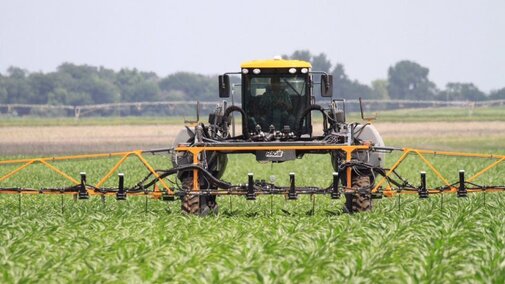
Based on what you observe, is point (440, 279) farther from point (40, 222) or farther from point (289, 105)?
point (289, 105)

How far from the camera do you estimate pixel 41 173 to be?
40.4 meters

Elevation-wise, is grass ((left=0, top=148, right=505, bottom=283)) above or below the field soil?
above

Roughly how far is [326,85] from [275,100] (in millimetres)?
1721

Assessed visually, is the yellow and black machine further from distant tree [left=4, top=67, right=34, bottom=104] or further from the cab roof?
distant tree [left=4, top=67, right=34, bottom=104]

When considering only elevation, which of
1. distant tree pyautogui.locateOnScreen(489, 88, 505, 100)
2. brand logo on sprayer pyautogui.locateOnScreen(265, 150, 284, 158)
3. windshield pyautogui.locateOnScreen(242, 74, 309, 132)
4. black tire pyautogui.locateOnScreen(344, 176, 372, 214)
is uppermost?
windshield pyautogui.locateOnScreen(242, 74, 309, 132)

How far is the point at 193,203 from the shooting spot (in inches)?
862

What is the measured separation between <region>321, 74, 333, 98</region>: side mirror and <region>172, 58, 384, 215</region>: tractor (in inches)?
0.7

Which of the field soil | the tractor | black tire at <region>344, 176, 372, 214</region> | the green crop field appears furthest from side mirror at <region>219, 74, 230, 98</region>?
the field soil

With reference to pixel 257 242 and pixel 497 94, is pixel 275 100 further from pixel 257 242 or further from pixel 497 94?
pixel 497 94

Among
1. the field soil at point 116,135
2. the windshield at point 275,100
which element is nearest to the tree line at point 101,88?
the field soil at point 116,135

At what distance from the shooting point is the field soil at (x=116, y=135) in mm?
70500

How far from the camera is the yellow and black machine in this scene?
2189 cm

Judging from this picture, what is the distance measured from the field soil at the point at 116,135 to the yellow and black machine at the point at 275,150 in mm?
36588

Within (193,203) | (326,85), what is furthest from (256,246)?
(326,85)
